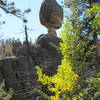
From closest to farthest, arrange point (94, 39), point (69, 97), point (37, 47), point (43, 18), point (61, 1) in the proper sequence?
point (69, 97), point (94, 39), point (61, 1), point (37, 47), point (43, 18)

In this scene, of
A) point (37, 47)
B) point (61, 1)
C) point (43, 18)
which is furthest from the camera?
point (43, 18)

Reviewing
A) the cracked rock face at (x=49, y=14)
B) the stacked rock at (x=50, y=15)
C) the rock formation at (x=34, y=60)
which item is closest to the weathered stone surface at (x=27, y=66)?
the rock formation at (x=34, y=60)

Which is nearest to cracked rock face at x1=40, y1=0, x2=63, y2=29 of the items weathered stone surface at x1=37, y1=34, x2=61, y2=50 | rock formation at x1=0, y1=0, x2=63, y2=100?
rock formation at x1=0, y1=0, x2=63, y2=100

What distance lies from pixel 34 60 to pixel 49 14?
4.86 meters

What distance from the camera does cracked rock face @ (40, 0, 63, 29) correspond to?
12.9 m

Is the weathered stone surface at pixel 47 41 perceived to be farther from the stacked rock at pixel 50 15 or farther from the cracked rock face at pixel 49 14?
the cracked rock face at pixel 49 14

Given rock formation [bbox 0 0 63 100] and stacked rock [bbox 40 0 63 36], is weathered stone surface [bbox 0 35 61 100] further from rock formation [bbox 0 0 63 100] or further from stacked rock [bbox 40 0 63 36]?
stacked rock [bbox 40 0 63 36]

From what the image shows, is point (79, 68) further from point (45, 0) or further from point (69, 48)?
point (45, 0)

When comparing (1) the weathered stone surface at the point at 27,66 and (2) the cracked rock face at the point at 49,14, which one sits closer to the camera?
(1) the weathered stone surface at the point at 27,66

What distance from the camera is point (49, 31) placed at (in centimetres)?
1319

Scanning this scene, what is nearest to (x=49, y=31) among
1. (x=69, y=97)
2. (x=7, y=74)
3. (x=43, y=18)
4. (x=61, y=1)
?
(x=43, y=18)

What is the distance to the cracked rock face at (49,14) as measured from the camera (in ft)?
42.5

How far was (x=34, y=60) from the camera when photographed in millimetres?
10961

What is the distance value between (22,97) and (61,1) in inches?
271
